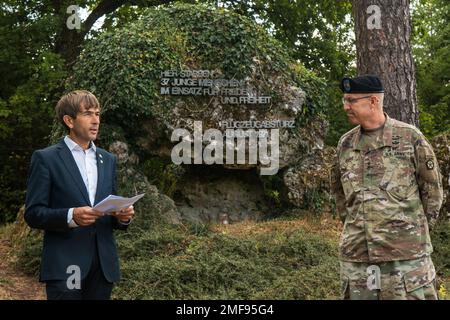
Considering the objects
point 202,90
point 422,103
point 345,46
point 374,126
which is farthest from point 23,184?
point 374,126

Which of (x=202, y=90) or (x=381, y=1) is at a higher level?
(x=381, y=1)

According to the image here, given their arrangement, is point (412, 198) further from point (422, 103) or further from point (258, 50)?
point (422, 103)

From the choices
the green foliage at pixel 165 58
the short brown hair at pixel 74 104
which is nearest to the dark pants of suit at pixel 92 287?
the short brown hair at pixel 74 104

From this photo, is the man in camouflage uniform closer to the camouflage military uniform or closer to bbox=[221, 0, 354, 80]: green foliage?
the camouflage military uniform

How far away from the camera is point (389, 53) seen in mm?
8227

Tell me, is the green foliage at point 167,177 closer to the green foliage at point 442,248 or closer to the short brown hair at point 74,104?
the green foliage at point 442,248

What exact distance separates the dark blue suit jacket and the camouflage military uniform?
1.52 meters

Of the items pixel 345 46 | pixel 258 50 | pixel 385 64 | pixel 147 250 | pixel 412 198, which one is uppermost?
pixel 345 46

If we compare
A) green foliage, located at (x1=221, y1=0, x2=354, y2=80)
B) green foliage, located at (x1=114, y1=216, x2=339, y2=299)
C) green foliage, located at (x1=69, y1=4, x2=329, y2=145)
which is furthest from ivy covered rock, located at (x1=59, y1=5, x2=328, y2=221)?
green foliage, located at (x1=221, y1=0, x2=354, y2=80)

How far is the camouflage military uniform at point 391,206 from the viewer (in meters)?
4.25

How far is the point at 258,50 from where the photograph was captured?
1138 cm

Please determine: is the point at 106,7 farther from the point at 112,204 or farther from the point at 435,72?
the point at 112,204

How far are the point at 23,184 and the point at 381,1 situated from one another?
Answer: 1142 cm

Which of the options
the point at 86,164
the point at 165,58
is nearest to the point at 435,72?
the point at 165,58
